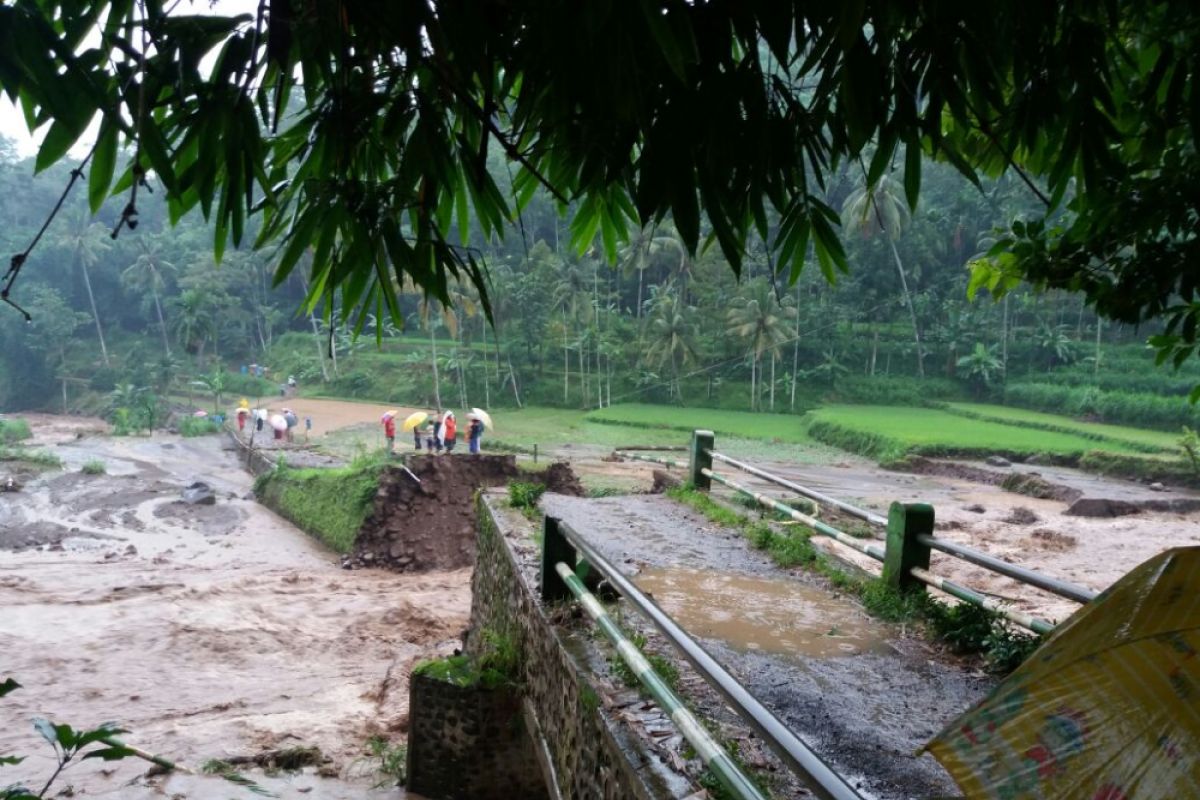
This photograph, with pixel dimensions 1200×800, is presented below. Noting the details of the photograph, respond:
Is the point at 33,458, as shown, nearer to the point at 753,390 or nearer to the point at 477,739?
the point at 753,390

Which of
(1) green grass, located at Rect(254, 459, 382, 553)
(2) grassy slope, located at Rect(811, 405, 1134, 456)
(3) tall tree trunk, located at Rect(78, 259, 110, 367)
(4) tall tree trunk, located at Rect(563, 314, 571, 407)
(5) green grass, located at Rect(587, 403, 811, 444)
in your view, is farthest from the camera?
(3) tall tree trunk, located at Rect(78, 259, 110, 367)

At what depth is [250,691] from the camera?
1120cm

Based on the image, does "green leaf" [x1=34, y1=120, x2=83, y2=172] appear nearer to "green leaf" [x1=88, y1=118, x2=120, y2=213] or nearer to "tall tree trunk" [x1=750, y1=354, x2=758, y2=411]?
"green leaf" [x1=88, y1=118, x2=120, y2=213]

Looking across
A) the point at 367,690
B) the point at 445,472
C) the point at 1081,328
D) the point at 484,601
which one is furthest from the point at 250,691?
the point at 1081,328

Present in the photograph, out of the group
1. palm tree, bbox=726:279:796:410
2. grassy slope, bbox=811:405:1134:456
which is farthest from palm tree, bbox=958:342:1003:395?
palm tree, bbox=726:279:796:410

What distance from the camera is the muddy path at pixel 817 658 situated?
10.6ft

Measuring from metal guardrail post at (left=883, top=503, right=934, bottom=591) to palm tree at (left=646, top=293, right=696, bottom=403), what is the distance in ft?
108

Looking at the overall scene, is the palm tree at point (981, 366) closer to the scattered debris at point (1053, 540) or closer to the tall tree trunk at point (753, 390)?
A: the tall tree trunk at point (753, 390)

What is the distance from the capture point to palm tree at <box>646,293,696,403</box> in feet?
126

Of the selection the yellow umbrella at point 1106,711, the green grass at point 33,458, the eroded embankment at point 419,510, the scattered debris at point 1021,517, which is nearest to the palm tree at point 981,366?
the scattered debris at point 1021,517

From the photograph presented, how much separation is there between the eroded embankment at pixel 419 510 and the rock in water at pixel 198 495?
6.58m

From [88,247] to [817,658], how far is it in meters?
58.3

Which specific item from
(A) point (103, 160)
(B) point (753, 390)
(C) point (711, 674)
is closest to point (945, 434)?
(B) point (753, 390)

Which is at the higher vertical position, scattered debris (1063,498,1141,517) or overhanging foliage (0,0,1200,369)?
overhanging foliage (0,0,1200,369)
